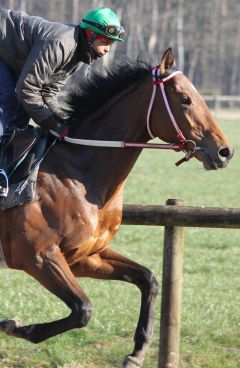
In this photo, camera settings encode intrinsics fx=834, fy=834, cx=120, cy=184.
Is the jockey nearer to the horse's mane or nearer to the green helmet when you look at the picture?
Result: the green helmet

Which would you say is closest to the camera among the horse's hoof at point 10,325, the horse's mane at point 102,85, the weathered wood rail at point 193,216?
the horse's hoof at point 10,325

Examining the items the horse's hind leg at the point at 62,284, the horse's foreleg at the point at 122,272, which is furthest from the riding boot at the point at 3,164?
the horse's foreleg at the point at 122,272

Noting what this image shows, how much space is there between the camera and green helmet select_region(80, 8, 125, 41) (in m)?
5.70

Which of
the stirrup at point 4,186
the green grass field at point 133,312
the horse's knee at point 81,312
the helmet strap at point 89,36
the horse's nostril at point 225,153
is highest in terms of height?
the helmet strap at point 89,36

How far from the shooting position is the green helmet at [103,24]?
5703mm

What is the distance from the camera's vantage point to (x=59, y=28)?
566 cm

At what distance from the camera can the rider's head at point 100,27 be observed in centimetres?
571

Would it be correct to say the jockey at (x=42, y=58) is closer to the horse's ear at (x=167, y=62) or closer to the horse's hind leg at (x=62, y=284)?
the horse's ear at (x=167, y=62)

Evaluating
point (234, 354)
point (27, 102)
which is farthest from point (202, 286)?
point (27, 102)

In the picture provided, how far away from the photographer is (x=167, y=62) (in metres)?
5.66

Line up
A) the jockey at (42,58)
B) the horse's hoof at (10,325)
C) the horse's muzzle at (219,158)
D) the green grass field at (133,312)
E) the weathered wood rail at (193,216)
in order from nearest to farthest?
the horse's muzzle at (219,158) < the jockey at (42,58) < the horse's hoof at (10,325) < the weathered wood rail at (193,216) < the green grass field at (133,312)

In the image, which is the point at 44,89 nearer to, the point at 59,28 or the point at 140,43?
the point at 59,28

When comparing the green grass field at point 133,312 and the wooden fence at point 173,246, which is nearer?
the wooden fence at point 173,246

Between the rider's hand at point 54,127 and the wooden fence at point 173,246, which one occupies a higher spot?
the rider's hand at point 54,127
